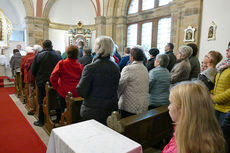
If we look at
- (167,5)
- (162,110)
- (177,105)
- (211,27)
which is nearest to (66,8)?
(167,5)

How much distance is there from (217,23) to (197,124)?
5.37m

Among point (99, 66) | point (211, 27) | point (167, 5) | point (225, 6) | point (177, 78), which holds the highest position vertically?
point (167, 5)

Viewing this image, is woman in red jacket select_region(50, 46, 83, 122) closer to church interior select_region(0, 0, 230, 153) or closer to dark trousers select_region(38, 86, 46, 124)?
church interior select_region(0, 0, 230, 153)

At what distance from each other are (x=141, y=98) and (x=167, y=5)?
6819mm

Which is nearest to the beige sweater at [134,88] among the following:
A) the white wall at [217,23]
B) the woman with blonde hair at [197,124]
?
the woman with blonde hair at [197,124]

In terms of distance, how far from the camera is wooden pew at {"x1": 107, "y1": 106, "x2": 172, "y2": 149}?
1.71m

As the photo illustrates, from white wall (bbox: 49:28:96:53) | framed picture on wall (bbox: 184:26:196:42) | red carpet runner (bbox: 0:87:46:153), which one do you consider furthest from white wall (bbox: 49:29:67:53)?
framed picture on wall (bbox: 184:26:196:42)

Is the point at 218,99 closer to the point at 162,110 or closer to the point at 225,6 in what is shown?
the point at 162,110

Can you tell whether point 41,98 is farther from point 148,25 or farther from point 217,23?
point 148,25

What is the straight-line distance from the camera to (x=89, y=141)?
4.24ft

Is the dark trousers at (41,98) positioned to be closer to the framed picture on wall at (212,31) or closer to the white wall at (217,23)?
the white wall at (217,23)

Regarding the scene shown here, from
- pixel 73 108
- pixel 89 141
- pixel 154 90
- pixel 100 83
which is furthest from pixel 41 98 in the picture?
pixel 89 141

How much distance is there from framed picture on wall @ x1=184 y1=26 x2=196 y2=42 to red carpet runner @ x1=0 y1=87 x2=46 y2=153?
5429 millimetres

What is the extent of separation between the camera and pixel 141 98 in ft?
7.85
